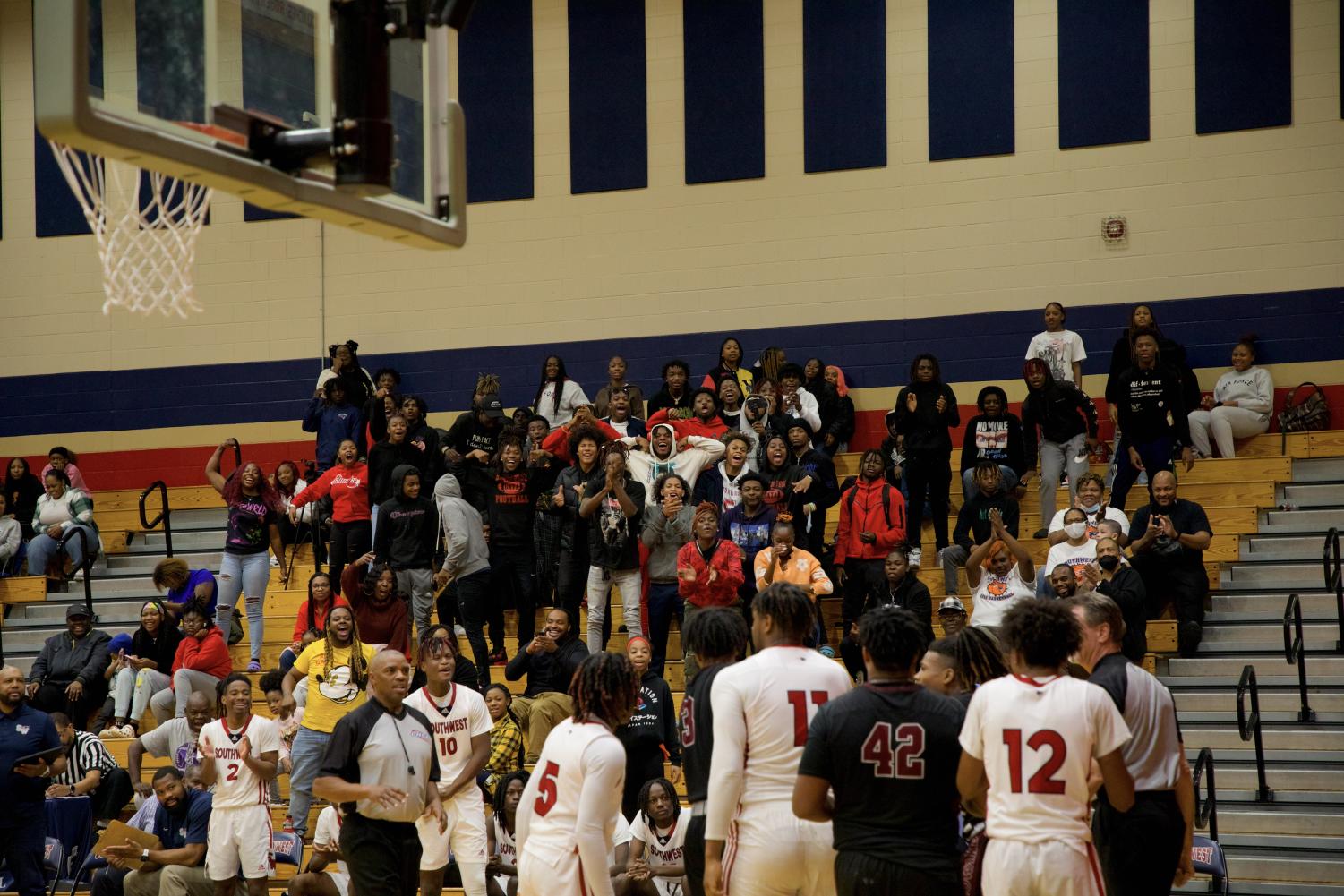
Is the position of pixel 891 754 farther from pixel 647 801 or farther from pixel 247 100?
pixel 647 801

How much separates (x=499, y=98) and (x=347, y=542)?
284 inches

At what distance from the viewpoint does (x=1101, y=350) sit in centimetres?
1794

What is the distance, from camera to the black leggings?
15.9m

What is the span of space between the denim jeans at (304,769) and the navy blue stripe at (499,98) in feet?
31.3

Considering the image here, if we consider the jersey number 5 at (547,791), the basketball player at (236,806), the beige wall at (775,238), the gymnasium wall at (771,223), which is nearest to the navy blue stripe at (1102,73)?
the gymnasium wall at (771,223)

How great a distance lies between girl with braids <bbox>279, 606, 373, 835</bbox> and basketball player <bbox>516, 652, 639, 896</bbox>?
6.03 meters

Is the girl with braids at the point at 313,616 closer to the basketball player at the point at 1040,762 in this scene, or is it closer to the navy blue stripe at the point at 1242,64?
the basketball player at the point at 1040,762

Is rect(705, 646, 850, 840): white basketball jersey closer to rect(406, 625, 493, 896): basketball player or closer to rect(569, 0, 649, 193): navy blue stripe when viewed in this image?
rect(406, 625, 493, 896): basketball player

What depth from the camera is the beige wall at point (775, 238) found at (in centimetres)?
1770

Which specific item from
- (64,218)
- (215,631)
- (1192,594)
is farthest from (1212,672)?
(64,218)

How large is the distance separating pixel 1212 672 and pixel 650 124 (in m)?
10.2

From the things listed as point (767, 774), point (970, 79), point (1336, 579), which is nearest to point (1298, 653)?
point (1336, 579)

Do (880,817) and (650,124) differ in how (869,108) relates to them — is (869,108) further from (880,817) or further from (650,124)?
(880,817)

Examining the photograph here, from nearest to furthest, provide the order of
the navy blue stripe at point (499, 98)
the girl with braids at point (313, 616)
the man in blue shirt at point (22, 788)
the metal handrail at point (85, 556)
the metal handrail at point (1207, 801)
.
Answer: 1. the metal handrail at point (1207, 801)
2. the man in blue shirt at point (22, 788)
3. the girl with braids at point (313, 616)
4. the metal handrail at point (85, 556)
5. the navy blue stripe at point (499, 98)
